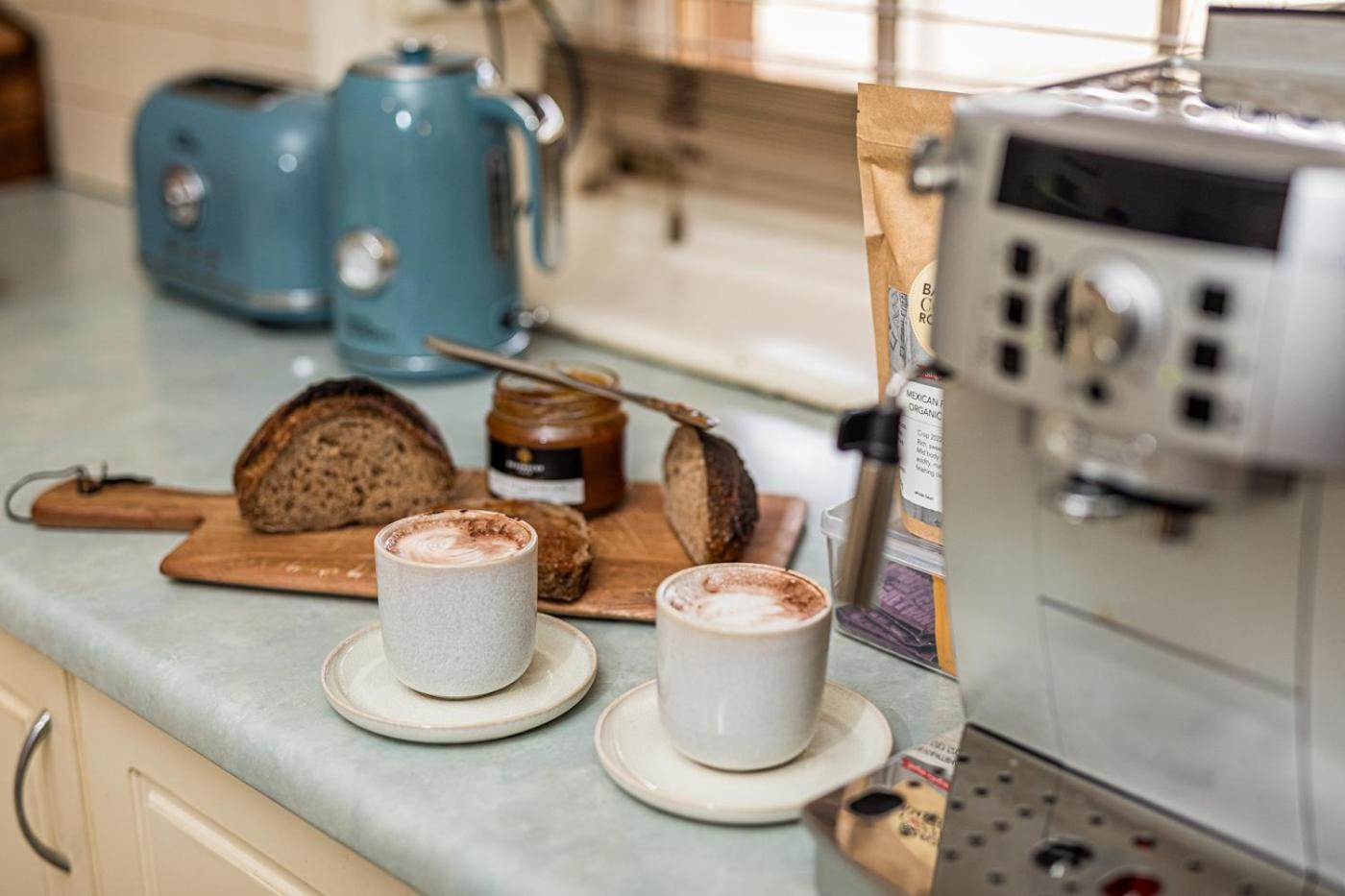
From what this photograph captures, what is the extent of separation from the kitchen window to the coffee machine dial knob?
2.51 feet

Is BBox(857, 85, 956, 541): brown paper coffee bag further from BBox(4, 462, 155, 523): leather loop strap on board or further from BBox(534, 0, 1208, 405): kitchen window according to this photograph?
BBox(4, 462, 155, 523): leather loop strap on board

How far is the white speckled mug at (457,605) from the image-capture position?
31.8 inches

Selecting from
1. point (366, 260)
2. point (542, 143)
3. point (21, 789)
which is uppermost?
point (542, 143)

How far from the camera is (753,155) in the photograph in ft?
5.28

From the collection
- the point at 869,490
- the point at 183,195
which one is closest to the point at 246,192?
the point at 183,195

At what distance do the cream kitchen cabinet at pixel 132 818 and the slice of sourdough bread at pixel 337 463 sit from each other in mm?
169

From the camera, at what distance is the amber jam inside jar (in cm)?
107

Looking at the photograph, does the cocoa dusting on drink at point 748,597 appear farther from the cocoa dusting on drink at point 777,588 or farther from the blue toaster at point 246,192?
the blue toaster at point 246,192

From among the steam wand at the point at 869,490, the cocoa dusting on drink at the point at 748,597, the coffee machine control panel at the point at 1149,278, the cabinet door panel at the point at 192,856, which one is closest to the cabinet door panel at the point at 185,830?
the cabinet door panel at the point at 192,856

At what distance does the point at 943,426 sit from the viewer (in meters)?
0.69

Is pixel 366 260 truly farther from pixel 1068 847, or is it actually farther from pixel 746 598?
pixel 1068 847

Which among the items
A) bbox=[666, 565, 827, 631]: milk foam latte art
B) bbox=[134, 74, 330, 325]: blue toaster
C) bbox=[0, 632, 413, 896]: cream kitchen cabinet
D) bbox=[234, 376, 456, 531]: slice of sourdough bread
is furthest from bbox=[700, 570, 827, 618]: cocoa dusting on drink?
bbox=[134, 74, 330, 325]: blue toaster

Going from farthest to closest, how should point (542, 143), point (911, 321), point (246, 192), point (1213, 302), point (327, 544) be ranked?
point (246, 192) → point (542, 143) → point (327, 544) → point (911, 321) → point (1213, 302)

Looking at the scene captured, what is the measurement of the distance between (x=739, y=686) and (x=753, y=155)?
969mm
